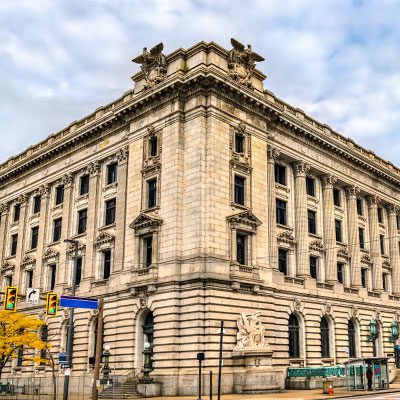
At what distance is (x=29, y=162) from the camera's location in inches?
2532

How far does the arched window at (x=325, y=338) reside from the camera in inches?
2073

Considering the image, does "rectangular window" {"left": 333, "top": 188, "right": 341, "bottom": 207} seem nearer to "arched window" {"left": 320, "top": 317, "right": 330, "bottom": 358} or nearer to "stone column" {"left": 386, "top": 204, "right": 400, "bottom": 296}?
"stone column" {"left": 386, "top": 204, "right": 400, "bottom": 296}

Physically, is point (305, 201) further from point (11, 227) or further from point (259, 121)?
point (11, 227)

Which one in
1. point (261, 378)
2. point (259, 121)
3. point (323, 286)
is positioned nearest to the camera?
point (261, 378)

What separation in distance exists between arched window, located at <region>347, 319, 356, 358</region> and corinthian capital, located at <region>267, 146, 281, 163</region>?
18.2 m

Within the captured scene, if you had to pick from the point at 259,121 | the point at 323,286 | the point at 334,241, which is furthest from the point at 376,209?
the point at 259,121

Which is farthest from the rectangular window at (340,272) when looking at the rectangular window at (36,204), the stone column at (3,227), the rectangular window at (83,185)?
the stone column at (3,227)

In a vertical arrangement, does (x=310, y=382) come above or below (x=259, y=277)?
below

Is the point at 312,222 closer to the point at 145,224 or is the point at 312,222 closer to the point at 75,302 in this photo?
the point at 145,224

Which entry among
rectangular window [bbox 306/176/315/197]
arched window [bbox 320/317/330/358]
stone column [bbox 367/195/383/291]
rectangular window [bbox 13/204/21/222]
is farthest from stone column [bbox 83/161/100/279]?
stone column [bbox 367/195/383/291]

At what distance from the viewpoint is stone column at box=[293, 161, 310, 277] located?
5253 centimetres

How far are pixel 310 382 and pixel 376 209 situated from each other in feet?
88.7

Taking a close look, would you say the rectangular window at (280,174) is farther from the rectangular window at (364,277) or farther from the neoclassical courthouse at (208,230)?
the rectangular window at (364,277)

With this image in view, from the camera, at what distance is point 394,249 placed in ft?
219
